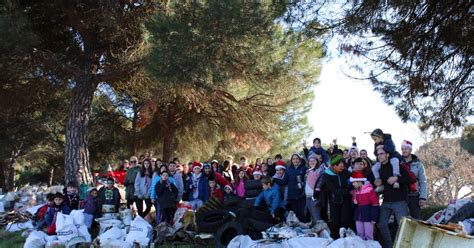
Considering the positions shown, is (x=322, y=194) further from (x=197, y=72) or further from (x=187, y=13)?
(x=187, y=13)

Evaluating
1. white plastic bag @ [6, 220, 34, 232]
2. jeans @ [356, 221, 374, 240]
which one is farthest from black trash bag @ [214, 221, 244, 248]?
white plastic bag @ [6, 220, 34, 232]

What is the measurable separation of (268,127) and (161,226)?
695 centimetres

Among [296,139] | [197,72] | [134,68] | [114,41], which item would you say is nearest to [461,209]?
[197,72]

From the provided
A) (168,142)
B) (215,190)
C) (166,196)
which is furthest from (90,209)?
(168,142)

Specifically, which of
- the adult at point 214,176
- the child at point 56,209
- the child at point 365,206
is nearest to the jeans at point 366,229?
the child at point 365,206

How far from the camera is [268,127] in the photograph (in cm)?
1499

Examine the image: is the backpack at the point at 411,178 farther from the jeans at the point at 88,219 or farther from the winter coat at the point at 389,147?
the jeans at the point at 88,219

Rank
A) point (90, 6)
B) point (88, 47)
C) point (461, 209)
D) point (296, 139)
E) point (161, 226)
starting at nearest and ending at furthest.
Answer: point (461, 209), point (161, 226), point (90, 6), point (88, 47), point (296, 139)

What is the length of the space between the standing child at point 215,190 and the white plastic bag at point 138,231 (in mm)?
1620

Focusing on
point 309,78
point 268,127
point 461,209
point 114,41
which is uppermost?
point 114,41

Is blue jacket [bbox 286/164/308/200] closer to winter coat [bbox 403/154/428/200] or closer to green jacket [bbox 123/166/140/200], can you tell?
winter coat [bbox 403/154/428/200]

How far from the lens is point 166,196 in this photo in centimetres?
947

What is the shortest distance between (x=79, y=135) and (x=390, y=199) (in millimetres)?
9863

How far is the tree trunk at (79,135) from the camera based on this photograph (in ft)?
45.2
